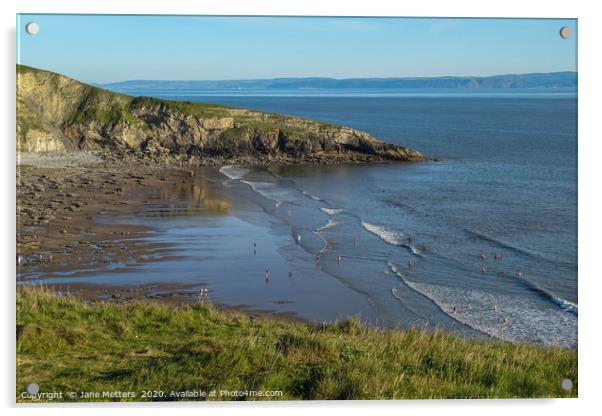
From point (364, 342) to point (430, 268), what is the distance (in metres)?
14.5

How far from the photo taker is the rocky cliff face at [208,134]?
55.6 metres

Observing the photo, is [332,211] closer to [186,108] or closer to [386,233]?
[386,233]

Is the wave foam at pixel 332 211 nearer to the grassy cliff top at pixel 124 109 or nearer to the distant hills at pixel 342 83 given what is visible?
the distant hills at pixel 342 83

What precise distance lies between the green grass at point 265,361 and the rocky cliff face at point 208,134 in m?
42.9

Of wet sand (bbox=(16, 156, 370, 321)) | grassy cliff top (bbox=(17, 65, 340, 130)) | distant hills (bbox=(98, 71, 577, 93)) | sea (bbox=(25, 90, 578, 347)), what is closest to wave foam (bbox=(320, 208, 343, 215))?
sea (bbox=(25, 90, 578, 347))

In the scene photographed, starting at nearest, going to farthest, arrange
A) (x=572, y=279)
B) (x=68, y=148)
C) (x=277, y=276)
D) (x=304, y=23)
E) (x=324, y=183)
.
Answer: (x=304, y=23) < (x=277, y=276) < (x=572, y=279) < (x=68, y=148) < (x=324, y=183)

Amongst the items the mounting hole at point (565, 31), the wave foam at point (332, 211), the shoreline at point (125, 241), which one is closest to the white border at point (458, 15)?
the mounting hole at point (565, 31)

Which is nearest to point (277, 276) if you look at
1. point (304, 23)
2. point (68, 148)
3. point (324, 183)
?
point (304, 23)

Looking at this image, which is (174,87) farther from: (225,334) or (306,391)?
(306,391)

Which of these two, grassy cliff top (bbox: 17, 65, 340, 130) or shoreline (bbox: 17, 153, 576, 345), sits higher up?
grassy cliff top (bbox: 17, 65, 340, 130)

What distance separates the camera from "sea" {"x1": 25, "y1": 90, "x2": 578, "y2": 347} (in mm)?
20469

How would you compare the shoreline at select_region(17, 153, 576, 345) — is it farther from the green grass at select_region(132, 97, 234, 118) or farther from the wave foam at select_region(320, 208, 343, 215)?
the green grass at select_region(132, 97, 234, 118)

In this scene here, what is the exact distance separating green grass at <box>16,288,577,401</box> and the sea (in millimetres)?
4651

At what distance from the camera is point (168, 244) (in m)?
26.8
